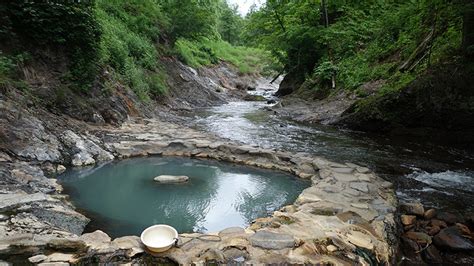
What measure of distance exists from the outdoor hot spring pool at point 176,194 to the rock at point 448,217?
1.63 meters

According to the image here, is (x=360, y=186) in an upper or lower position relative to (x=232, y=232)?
lower

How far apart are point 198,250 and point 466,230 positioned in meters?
2.97

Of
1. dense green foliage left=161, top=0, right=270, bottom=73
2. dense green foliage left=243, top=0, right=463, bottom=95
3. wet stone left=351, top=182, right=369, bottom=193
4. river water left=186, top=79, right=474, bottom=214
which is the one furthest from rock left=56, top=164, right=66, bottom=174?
dense green foliage left=161, top=0, right=270, bottom=73

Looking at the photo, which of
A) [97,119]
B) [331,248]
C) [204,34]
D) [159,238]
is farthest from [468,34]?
[204,34]

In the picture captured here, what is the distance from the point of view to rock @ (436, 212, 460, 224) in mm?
3844

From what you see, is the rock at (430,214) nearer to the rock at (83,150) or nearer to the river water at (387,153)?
the river water at (387,153)

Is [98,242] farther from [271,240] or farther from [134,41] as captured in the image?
[134,41]

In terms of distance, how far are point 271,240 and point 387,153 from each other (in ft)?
15.0

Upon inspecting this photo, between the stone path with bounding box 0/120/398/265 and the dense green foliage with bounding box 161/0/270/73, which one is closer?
the stone path with bounding box 0/120/398/265

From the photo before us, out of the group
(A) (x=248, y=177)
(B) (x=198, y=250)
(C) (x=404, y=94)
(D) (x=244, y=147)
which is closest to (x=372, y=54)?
(C) (x=404, y=94)

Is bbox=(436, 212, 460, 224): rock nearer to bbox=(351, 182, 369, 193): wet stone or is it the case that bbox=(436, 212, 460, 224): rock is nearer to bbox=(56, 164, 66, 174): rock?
bbox=(351, 182, 369, 193): wet stone

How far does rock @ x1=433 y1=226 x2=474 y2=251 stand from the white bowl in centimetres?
275

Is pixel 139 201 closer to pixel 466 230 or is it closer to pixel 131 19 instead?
pixel 466 230

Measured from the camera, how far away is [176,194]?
4.43 metres
